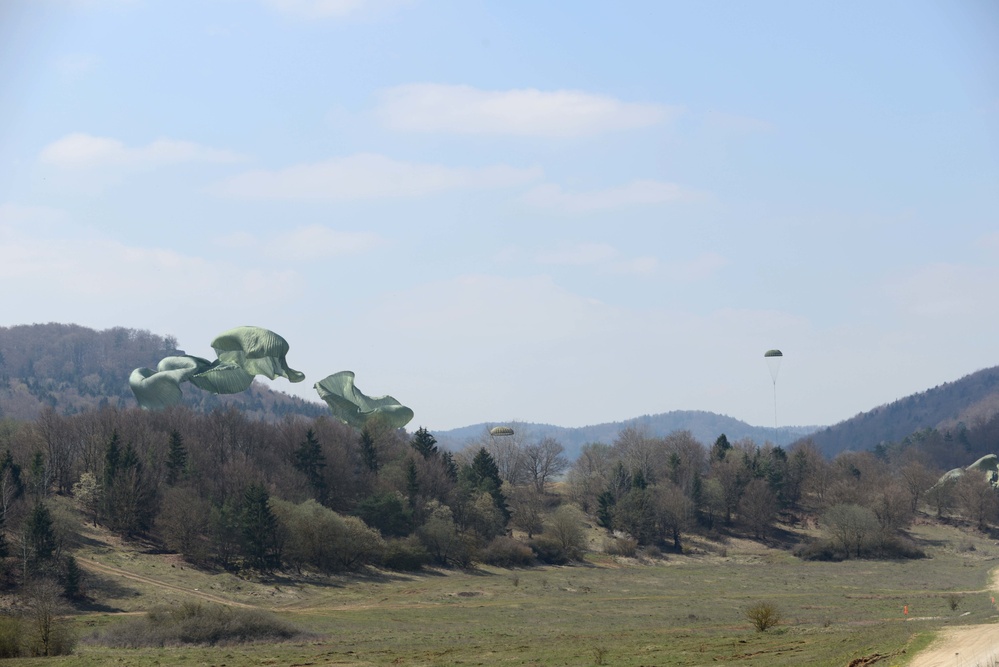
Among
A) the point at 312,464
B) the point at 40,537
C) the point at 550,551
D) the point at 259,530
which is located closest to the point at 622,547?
the point at 550,551

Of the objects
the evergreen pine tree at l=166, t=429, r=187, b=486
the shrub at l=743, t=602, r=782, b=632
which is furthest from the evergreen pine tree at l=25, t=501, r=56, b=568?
the shrub at l=743, t=602, r=782, b=632

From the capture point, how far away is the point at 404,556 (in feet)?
273

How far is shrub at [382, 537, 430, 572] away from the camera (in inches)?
3241

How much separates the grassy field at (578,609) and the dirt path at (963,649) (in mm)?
574

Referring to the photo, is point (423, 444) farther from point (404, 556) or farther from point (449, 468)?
point (404, 556)

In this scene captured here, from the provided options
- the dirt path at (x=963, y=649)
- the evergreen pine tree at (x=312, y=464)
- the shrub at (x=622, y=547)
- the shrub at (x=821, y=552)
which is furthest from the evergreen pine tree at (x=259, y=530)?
the shrub at (x=821, y=552)

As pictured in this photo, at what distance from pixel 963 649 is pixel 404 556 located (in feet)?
186

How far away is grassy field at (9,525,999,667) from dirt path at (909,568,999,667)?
0.57 meters

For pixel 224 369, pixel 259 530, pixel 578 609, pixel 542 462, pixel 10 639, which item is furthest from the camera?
pixel 542 462

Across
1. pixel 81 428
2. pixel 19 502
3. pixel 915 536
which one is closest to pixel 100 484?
pixel 19 502

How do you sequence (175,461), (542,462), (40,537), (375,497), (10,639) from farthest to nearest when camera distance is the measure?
(542,462) → (375,497) → (175,461) → (40,537) → (10,639)

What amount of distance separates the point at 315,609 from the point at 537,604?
44.5 ft

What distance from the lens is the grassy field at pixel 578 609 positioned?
124ft

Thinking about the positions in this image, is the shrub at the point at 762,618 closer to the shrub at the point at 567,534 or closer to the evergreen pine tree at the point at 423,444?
the shrub at the point at 567,534
